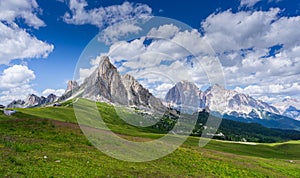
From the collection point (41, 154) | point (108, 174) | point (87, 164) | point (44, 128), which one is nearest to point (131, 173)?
point (108, 174)

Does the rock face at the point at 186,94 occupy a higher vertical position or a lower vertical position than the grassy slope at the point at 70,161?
higher

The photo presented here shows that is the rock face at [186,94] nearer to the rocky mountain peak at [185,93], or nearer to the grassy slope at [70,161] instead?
the rocky mountain peak at [185,93]

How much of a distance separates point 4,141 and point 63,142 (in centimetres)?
842

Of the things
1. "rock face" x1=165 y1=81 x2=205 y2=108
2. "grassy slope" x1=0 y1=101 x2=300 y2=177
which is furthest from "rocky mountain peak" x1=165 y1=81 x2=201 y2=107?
"grassy slope" x1=0 y1=101 x2=300 y2=177

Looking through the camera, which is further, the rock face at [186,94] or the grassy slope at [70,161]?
the rock face at [186,94]

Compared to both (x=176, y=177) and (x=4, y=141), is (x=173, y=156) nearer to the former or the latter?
(x=176, y=177)

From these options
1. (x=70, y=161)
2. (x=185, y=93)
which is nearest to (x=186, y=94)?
(x=185, y=93)

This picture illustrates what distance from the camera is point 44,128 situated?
4206cm

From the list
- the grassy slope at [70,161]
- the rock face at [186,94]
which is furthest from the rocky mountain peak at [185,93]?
the grassy slope at [70,161]

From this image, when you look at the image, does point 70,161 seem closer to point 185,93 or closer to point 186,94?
point 186,94

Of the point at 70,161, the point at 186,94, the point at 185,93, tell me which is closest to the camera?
Answer: the point at 70,161

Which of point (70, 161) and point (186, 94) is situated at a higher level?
point (186, 94)

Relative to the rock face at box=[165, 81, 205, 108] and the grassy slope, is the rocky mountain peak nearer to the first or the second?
the rock face at box=[165, 81, 205, 108]

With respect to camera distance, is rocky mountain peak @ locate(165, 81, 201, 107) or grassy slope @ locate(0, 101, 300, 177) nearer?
grassy slope @ locate(0, 101, 300, 177)
